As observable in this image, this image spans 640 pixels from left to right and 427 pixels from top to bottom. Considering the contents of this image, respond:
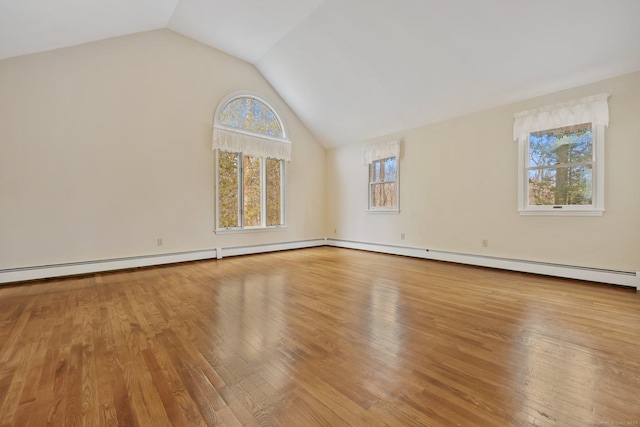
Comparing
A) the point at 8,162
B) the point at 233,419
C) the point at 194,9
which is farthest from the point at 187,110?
the point at 233,419

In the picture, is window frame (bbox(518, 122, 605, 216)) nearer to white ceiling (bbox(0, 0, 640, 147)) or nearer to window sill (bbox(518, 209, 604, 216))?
window sill (bbox(518, 209, 604, 216))

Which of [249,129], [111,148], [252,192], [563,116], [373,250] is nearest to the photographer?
[563,116]

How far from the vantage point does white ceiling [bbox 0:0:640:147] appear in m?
2.99

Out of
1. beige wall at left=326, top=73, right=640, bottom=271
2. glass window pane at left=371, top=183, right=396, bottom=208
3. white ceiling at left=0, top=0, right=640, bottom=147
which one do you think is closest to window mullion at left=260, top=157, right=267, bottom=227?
white ceiling at left=0, top=0, right=640, bottom=147

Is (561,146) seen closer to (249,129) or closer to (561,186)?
(561,186)

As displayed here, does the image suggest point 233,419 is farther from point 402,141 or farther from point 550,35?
point 402,141

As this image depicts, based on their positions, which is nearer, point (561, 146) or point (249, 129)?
point (561, 146)

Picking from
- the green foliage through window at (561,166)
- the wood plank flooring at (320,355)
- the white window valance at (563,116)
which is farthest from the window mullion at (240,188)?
the green foliage through window at (561,166)

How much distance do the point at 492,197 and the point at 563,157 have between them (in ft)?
3.17

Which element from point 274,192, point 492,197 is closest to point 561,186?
point 492,197

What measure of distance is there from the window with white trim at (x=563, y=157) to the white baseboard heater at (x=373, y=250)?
2.45ft

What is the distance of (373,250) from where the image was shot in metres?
5.97

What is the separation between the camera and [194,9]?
4129 mm

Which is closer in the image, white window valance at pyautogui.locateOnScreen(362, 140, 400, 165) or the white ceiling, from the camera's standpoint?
the white ceiling
